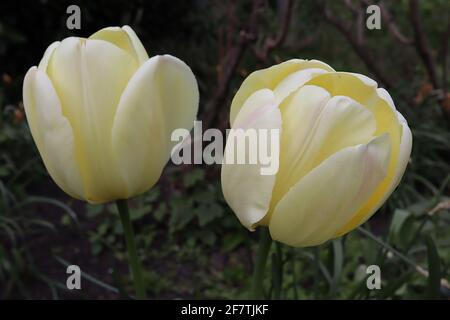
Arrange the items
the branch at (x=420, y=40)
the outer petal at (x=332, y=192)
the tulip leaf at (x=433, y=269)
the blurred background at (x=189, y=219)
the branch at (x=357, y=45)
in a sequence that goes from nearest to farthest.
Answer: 1. the outer petal at (x=332, y=192)
2. the tulip leaf at (x=433, y=269)
3. the blurred background at (x=189, y=219)
4. the branch at (x=420, y=40)
5. the branch at (x=357, y=45)

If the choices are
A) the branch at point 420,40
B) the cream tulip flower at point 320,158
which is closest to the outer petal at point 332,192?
the cream tulip flower at point 320,158

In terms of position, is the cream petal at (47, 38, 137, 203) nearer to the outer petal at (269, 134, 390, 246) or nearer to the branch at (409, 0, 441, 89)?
the outer petal at (269, 134, 390, 246)

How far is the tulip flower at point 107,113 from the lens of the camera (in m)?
0.40

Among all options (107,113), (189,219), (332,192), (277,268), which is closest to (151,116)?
(107,113)

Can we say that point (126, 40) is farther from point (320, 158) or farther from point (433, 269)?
point (433, 269)

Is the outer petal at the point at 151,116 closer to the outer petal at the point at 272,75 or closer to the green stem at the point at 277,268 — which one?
the outer petal at the point at 272,75

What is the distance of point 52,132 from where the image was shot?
15.8 inches

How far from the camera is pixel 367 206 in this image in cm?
40

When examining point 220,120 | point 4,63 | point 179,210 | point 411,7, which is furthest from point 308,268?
point 4,63

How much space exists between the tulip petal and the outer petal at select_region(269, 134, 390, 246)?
13 mm

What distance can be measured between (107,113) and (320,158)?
161 millimetres

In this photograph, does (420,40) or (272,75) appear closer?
(272,75)
